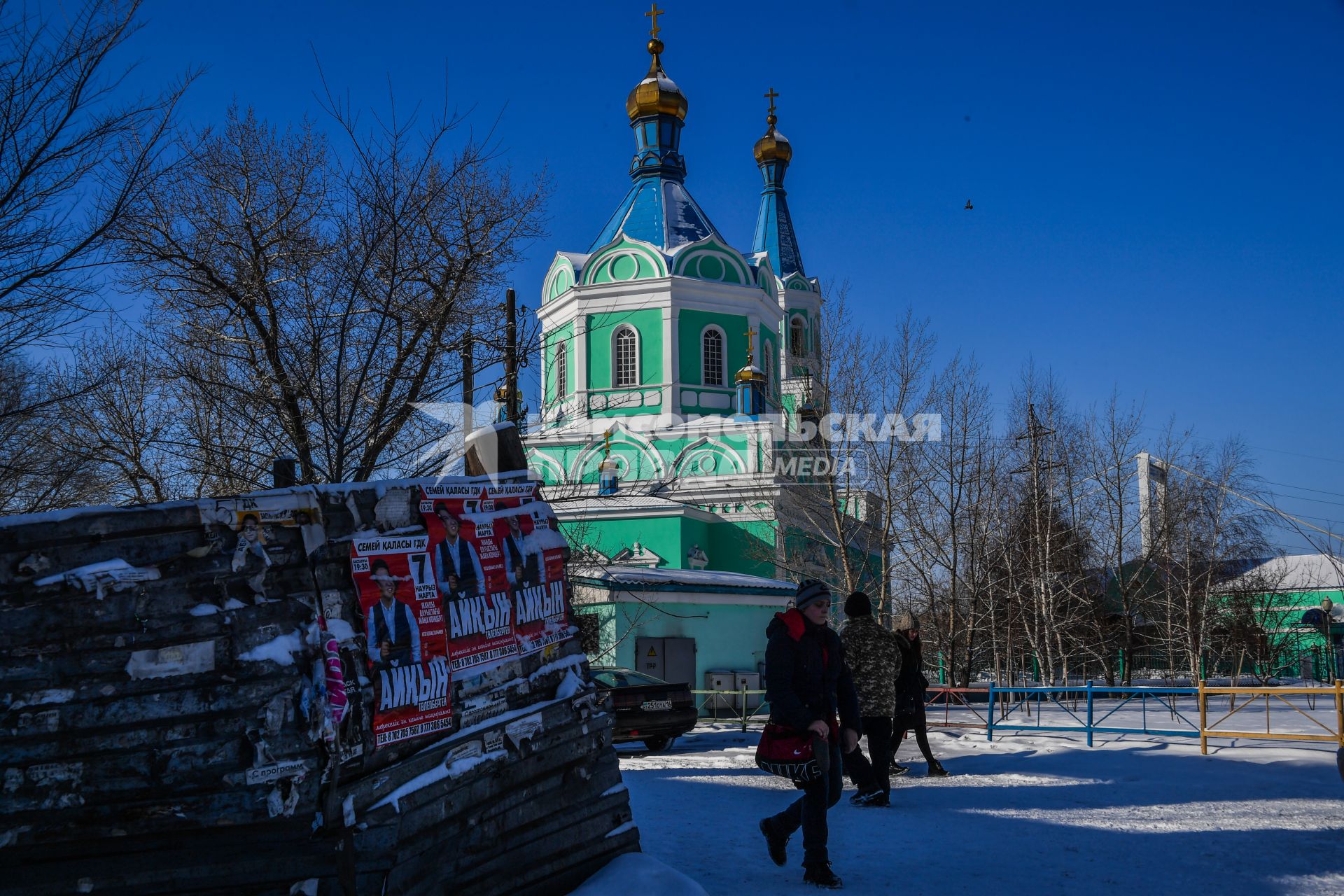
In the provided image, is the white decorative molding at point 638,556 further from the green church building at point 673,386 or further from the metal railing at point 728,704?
the metal railing at point 728,704

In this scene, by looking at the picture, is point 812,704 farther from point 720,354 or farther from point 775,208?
point 775,208

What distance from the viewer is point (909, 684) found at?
31.8 feet

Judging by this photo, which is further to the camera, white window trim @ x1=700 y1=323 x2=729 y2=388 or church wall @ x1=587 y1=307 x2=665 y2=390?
white window trim @ x1=700 y1=323 x2=729 y2=388

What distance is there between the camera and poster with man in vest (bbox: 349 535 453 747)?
4359 mm

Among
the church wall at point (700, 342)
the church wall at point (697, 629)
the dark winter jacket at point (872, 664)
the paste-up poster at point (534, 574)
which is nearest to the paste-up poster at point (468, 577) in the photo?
the paste-up poster at point (534, 574)

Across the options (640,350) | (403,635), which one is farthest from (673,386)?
(403,635)

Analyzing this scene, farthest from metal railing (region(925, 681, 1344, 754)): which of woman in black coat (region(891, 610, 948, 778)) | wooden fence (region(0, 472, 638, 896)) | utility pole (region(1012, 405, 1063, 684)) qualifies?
wooden fence (region(0, 472, 638, 896))

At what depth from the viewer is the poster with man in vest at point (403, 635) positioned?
436cm

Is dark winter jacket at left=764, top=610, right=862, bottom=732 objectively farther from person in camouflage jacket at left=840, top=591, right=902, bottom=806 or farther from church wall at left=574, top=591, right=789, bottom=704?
church wall at left=574, top=591, right=789, bottom=704

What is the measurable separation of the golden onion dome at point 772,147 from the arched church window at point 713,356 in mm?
17846

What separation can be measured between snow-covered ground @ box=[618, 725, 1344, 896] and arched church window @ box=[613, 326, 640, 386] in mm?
20778

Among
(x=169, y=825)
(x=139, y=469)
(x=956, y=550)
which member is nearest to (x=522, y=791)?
(x=169, y=825)

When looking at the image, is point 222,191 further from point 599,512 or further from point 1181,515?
point 1181,515

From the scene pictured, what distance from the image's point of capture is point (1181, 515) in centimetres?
3416
